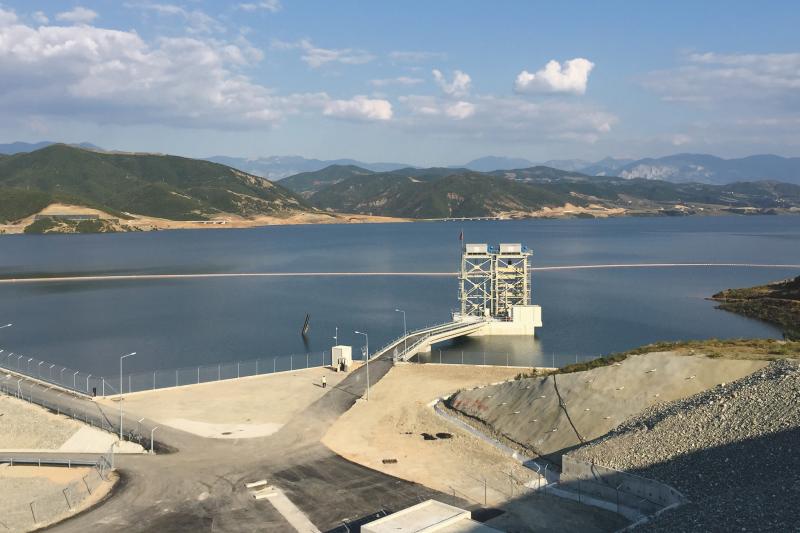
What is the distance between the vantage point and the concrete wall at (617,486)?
42.8 meters

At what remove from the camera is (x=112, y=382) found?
81625mm

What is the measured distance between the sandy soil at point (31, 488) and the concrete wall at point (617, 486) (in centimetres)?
3332

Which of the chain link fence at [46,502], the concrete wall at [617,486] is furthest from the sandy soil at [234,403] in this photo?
the concrete wall at [617,486]

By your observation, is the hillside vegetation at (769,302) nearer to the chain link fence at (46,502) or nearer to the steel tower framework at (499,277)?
the steel tower framework at (499,277)

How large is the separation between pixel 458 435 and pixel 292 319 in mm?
77899

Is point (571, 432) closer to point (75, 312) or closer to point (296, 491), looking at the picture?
point (296, 491)

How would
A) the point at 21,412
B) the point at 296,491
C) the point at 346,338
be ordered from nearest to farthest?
the point at 296,491 < the point at 21,412 < the point at 346,338

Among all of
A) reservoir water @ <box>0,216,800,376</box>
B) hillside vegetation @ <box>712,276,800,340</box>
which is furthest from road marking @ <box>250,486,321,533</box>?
hillside vegetation @ <box>712,276,800,340</box>

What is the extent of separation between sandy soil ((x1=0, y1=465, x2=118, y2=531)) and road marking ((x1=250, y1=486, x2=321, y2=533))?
11571mm

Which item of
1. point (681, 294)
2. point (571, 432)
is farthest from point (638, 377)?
point (681, 294)

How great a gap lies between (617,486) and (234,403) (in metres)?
40.6

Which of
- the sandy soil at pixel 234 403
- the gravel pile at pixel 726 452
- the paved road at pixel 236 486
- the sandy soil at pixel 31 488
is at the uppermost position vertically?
the gravel pile at pixel 726 452

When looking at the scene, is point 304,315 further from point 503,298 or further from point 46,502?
point 46,502

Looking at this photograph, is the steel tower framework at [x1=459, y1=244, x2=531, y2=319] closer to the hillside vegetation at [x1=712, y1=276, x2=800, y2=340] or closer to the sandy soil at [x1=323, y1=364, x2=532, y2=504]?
the sandy soil at [x1=323, y1=364, x2=532, y2=504]
